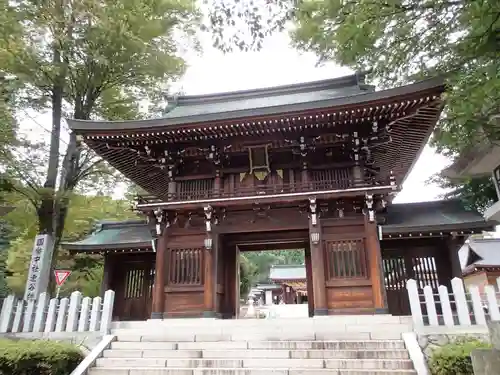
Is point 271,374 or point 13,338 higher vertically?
point 13,338

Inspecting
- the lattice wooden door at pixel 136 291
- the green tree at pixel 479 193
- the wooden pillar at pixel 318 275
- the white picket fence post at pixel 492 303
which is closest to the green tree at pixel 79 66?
the lattice wooden door at pixel 136 291

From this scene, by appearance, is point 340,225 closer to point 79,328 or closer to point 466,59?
point 466,59

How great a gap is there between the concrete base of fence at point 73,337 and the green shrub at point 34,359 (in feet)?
2.97

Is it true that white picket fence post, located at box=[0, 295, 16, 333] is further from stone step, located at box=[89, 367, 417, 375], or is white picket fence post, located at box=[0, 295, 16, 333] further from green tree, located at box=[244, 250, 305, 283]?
green tree, located at box=[244, 250, 305, 283]

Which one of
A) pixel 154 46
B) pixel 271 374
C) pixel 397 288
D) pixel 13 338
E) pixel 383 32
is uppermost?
pixel 154 46

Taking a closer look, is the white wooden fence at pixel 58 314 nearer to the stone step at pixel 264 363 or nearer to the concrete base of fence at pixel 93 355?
the concrete base of fence at pixel 93 355

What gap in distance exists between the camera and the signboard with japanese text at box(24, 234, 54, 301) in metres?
10.6

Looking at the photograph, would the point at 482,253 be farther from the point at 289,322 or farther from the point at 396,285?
the point at 289,322

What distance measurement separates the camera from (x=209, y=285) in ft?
32.7

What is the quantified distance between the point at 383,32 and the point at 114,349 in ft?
30.3

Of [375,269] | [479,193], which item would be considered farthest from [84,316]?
[479,193]

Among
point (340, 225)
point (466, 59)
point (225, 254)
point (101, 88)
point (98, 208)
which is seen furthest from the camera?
point (98, 208)

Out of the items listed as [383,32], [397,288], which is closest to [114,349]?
[397,288]

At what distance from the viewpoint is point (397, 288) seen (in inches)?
453
